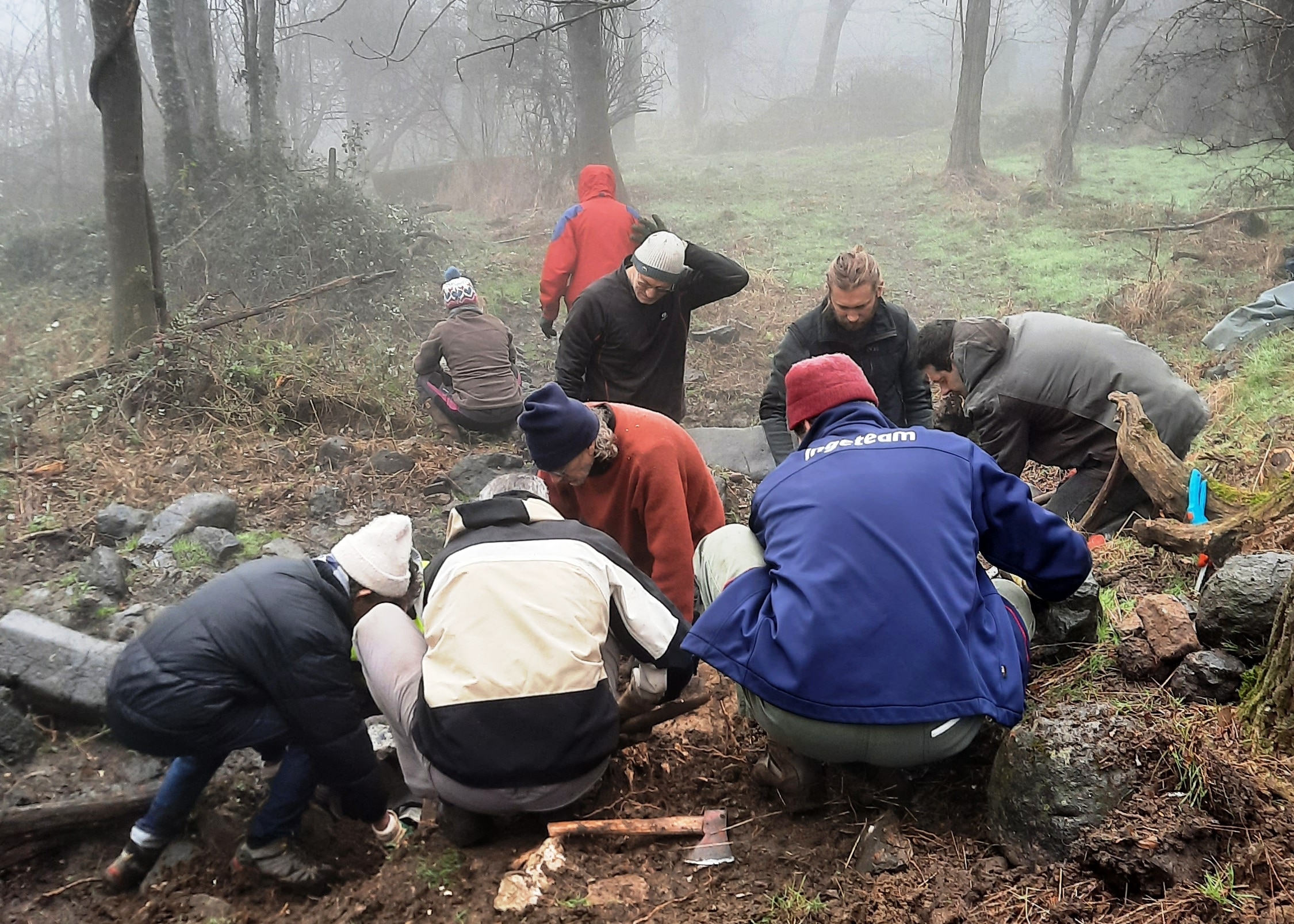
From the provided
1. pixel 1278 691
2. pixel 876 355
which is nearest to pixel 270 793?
pixel 1278 691

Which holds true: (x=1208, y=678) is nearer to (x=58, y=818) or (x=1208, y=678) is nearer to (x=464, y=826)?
(x=464, y=826)

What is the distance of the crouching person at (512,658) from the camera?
244 centimetres

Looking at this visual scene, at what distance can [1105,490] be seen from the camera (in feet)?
12.9

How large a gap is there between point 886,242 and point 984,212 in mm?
1894

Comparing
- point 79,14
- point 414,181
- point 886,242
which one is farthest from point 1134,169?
point 79,14

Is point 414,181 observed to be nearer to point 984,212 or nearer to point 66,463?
point 984,212

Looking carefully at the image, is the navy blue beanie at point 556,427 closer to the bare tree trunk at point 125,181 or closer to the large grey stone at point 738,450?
the large grey stone at point 738,450

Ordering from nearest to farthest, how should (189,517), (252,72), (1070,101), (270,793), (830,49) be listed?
(270,793)
(189,517)
(252,72)
(1070,101)
(830,49)

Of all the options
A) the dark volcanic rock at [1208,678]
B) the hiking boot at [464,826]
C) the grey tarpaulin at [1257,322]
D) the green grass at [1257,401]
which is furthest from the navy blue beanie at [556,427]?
the grey tarpaulin at [1257,322]

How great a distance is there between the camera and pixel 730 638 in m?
2.29

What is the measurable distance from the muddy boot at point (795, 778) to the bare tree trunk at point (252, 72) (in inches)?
363

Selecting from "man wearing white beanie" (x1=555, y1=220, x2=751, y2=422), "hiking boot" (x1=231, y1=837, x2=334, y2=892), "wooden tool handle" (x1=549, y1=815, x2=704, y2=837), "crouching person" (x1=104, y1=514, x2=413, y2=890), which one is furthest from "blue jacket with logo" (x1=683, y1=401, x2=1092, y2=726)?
"man wearing white beanie" (x1=555, y1=220, x2=751, y2=422)

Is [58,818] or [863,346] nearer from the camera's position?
[58,818]

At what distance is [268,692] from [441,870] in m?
0.78
